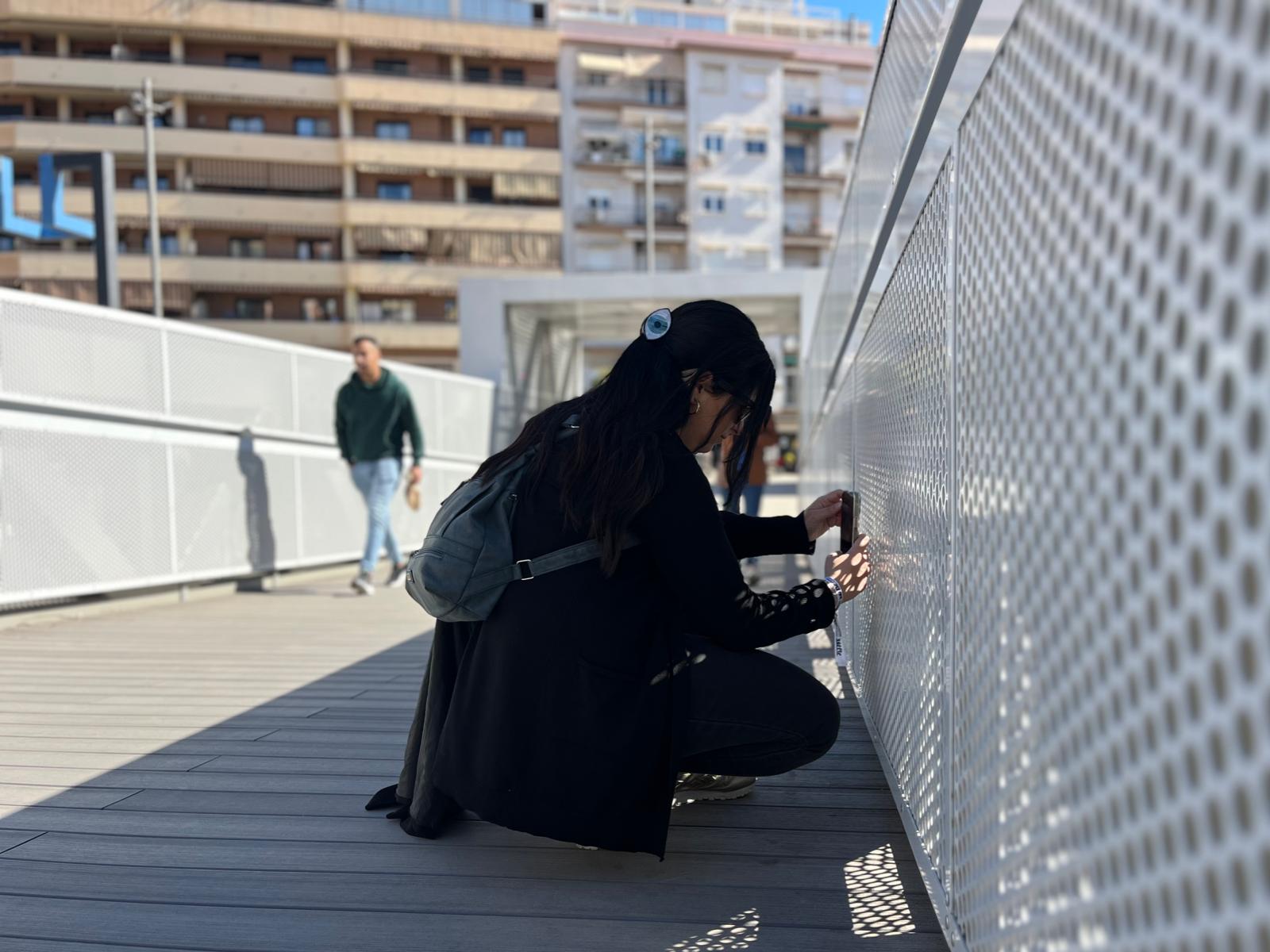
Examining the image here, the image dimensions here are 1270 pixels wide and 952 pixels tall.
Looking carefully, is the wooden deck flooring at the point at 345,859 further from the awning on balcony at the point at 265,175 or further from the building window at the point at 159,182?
the building window at the point at 159,182

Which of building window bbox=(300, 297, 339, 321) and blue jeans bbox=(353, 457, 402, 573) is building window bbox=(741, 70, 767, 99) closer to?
building window bbox=(300, 297, 339, 321)

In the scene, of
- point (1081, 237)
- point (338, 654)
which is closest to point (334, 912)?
point (1081, 237)

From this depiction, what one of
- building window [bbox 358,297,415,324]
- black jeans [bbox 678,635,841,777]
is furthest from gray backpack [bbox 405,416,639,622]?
building window [bbox 358,297,415,324]

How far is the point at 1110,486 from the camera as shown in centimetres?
92

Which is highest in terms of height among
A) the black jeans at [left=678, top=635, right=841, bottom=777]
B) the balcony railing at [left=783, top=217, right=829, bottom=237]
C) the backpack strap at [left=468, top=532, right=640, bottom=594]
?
the balcony railing at [left=783, top=217, right=829, bottom=237]

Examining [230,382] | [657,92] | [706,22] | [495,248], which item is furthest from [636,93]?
[230,382]

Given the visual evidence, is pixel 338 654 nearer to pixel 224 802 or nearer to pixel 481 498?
pixel 224 802

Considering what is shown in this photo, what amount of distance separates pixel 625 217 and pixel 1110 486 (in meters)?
53.2

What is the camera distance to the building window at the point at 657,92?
176 ft

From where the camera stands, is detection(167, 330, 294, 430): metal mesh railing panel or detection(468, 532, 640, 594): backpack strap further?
detection(167, 330, 294, 430): metal mesh railing panel

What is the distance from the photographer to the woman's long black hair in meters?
2.32

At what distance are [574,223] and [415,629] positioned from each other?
4718cm

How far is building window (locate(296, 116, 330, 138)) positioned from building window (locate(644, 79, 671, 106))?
15176mm

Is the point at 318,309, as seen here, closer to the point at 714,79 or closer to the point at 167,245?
the point at 167,245
